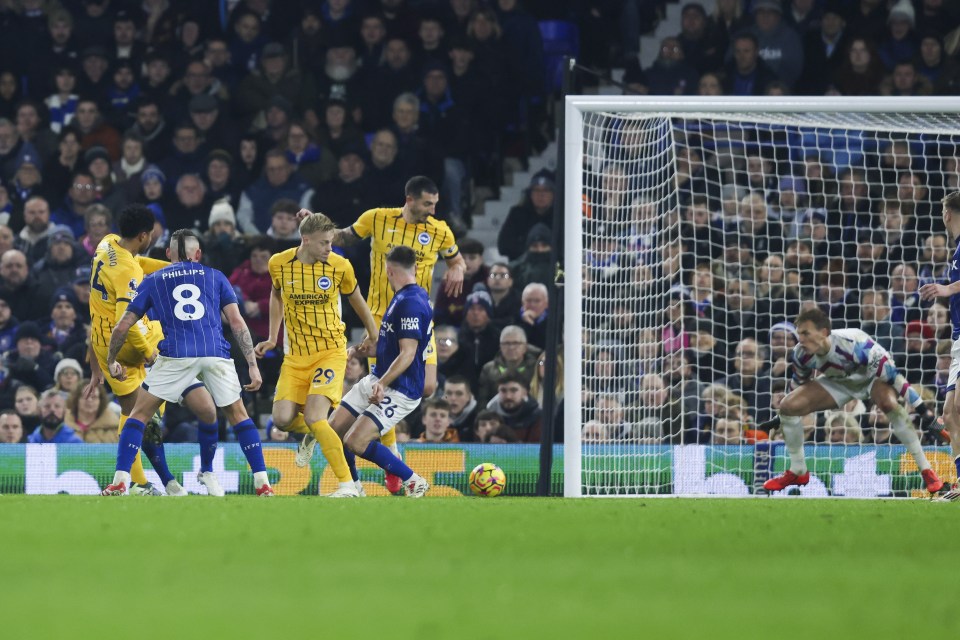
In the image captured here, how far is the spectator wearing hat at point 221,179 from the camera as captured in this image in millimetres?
15469

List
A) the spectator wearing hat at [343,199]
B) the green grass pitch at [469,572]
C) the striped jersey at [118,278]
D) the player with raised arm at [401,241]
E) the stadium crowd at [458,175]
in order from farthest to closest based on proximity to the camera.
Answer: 1. the spectator wearing hat at [343,199]
2. the stadium crowd at [458,175]
3. the player with raised arm at [401,241]
4. the striped jersey at [118,278]
5. the green grass pitch at [469,572]

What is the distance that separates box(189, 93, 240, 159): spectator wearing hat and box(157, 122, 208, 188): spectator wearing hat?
0.29 ft

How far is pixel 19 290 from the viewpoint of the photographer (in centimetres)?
1445

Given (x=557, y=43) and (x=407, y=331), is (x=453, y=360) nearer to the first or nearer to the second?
(x=407, y=331)

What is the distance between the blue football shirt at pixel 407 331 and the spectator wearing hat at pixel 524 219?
17.0 ft

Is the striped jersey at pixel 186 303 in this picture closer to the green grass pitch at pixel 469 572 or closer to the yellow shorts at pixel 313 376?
the yellow shorts at pixel 313 376

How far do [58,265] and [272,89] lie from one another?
335 cm

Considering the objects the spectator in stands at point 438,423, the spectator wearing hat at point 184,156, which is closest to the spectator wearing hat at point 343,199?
the spectator wearing hat at point 184,156

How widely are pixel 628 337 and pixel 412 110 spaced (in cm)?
455

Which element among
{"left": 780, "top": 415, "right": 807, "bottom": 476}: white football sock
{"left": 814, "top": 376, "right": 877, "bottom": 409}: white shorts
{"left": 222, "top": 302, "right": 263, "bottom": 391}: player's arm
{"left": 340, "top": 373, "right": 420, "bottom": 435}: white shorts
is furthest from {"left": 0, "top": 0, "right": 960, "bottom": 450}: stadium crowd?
{"left": 222, "top": 302, "right": 263, "bottom": 391}: player's arm

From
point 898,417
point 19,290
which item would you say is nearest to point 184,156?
point 19,290

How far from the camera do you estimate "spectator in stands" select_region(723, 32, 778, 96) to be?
1584cm

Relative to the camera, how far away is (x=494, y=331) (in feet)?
44.9

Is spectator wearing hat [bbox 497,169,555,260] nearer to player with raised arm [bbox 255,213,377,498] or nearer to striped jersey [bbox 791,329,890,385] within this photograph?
striped jersey [bbox 791,329,890,385]
